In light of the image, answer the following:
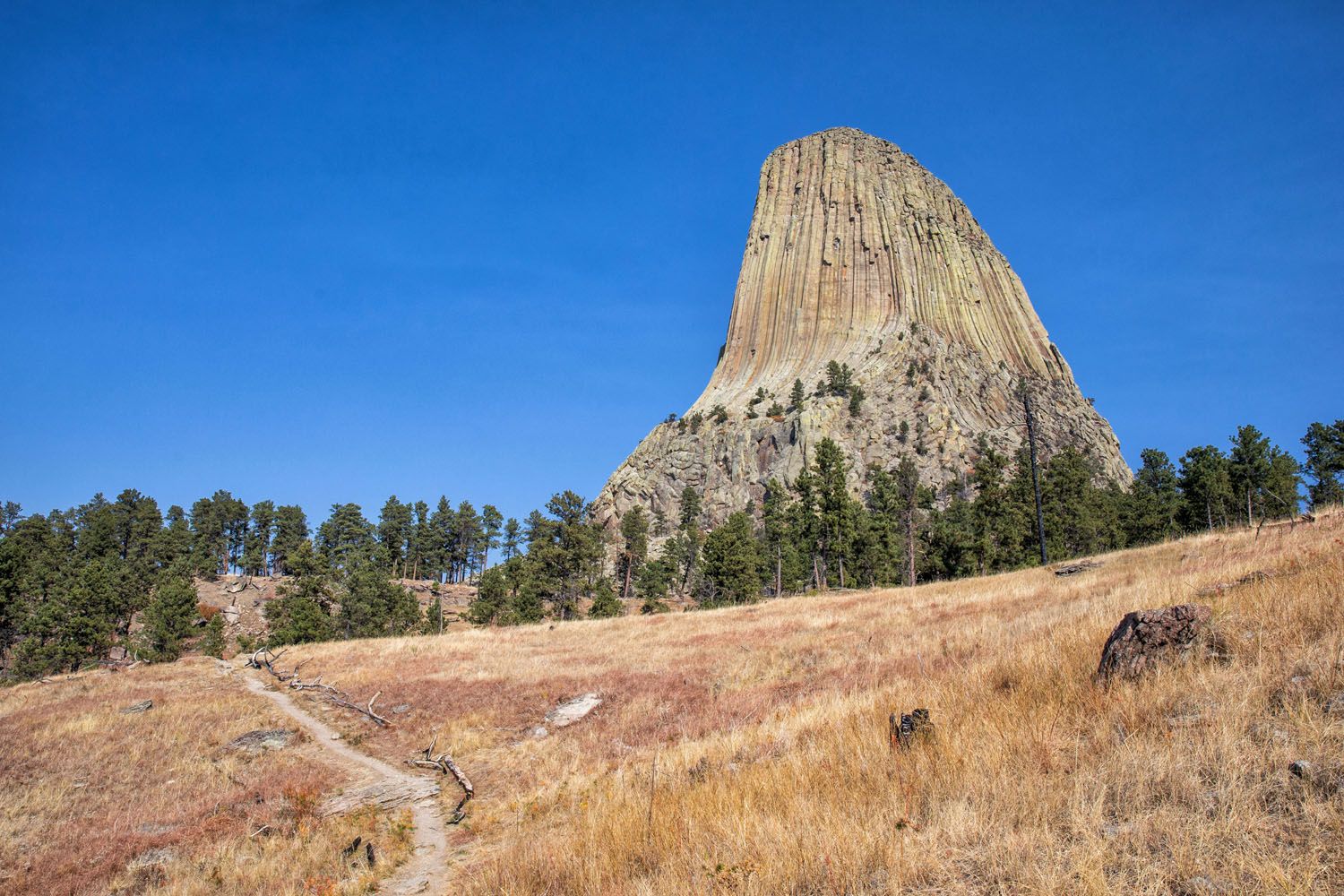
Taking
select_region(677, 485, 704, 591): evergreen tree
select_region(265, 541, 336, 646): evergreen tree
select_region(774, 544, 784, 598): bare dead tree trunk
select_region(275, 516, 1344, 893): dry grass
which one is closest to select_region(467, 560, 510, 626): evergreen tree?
select_region(265, 541, 336, 646): evergreen tree

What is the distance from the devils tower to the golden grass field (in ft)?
353

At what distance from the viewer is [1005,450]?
415ft

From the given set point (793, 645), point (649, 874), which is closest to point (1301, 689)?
point (649, 874)

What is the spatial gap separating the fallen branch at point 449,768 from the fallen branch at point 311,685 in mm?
4415

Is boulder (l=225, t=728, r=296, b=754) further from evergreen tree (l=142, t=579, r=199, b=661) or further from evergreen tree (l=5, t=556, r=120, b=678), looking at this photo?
evergreen tree (l=5, t=556, r=120, b=678)

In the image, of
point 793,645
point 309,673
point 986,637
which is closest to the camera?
point 986,637

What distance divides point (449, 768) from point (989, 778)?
12.8 metres

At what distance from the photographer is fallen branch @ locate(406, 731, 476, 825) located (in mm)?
12086

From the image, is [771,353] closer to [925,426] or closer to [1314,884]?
[925,426]

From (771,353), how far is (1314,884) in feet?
538

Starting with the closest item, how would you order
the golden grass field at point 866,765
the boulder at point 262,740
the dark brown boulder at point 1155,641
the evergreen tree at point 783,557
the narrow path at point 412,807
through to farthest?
the golden grass field at point 866,765 → the dark brown boulder at point 1155,641 → the narrow path at point 412,807 → the boulder at point 262,740 → the evergreen tree at point 783,557

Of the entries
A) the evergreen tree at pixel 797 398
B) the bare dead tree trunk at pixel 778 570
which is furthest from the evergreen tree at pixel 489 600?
the evergreen tree at pixel 797 398

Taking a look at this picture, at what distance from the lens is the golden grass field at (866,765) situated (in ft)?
14.5

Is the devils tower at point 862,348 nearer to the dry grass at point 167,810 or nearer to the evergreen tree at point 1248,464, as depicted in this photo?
the evergreen tree at point 1248,464
